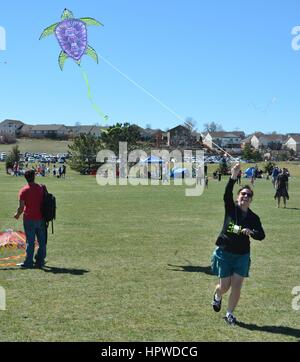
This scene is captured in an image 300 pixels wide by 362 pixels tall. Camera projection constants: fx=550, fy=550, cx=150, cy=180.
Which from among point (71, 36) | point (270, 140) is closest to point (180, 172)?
point (71, 36)

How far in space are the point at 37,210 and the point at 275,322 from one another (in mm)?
4999

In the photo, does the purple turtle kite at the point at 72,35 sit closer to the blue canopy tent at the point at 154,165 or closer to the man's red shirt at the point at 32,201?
the man's red shirt at the point at 32,201

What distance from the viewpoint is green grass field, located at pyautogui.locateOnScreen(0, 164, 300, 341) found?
21.7 ft

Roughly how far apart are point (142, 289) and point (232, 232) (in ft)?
7.40

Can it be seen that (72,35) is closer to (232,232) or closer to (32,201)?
(32,201)

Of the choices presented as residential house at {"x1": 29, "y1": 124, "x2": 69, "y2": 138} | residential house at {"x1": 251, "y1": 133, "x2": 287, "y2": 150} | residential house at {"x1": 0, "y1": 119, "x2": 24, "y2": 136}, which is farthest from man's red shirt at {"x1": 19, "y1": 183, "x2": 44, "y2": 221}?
residential house at {"x1": 0, "y1": 119, "x2": 24, "y2": 136}

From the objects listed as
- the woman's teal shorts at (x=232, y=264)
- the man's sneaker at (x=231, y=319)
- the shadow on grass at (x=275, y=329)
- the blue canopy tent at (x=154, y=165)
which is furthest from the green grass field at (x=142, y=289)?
the blue canopy tent at (x=154, y=165)

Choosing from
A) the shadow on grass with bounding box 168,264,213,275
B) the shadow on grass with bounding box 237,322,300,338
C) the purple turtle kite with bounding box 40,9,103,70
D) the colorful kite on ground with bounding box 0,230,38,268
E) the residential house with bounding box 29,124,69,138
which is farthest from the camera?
the residential house with bounding box 29,124,69,138

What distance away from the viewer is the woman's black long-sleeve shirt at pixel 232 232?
7.05m

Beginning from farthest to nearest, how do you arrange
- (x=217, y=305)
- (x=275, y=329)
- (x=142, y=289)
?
1. (x=142, y=289)
2. (x=217, y=305)
3. (x=275, y=329)

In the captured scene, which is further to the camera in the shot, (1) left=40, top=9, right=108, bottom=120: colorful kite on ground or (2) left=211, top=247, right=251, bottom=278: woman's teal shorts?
(1) left=40, top=9, right=108, bottom=120: colorful kite on ground

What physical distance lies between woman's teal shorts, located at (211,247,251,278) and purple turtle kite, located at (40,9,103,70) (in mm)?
6766

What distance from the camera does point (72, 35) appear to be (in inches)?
485

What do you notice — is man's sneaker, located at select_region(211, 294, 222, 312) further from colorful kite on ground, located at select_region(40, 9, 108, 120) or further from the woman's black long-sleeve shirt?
colorful kite on ground, located at select_region(40, 9, 108, 120)
